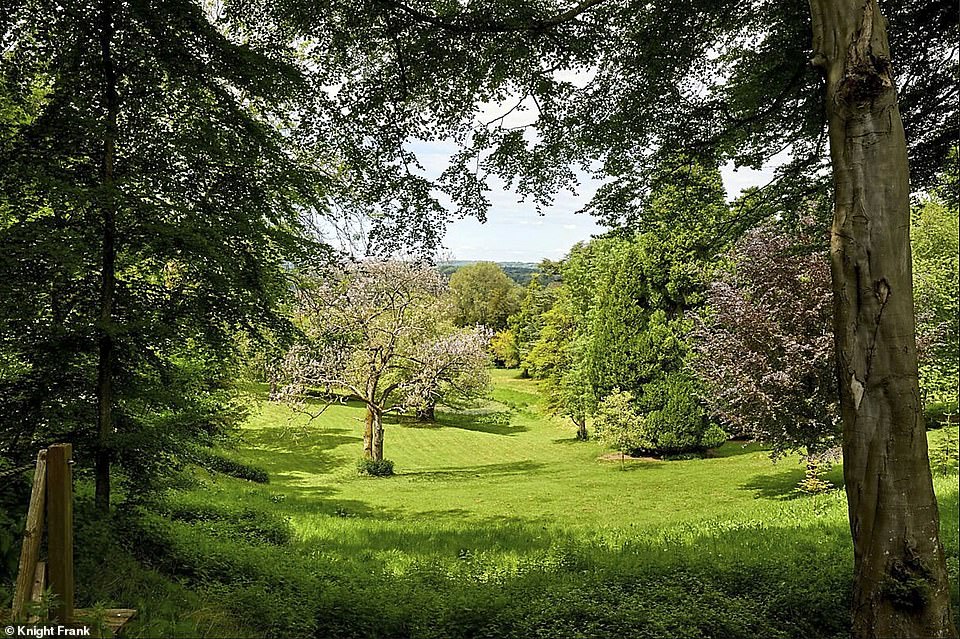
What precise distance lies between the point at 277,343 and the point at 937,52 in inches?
286

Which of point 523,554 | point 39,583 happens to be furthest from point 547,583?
point 39,583

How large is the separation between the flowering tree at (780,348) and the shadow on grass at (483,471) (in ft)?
31.1

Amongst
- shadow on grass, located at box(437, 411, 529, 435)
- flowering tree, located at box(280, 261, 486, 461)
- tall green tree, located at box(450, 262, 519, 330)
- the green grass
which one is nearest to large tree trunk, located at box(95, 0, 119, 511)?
the green grass

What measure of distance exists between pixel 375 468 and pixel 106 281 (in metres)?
14.2

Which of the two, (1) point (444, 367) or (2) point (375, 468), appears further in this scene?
(1) point (444, 367)

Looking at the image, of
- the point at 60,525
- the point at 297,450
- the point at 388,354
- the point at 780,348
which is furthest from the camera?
the point at 297,450

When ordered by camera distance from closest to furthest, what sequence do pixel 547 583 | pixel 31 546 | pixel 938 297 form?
pixel 31 546, pixel 547 583, pixel 938 297

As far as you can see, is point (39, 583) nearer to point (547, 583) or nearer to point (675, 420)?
point (547, 583)

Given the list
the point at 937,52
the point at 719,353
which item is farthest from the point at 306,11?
the point at 719,353

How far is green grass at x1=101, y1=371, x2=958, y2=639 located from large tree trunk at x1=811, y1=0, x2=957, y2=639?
1462mm

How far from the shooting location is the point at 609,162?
655 centimetres

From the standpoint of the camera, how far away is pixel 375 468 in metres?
18.2

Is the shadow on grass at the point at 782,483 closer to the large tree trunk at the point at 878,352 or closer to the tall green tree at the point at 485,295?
the large tree trunk at the point at 878,352

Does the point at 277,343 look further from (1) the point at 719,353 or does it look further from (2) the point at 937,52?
(1) the point at 719,353
